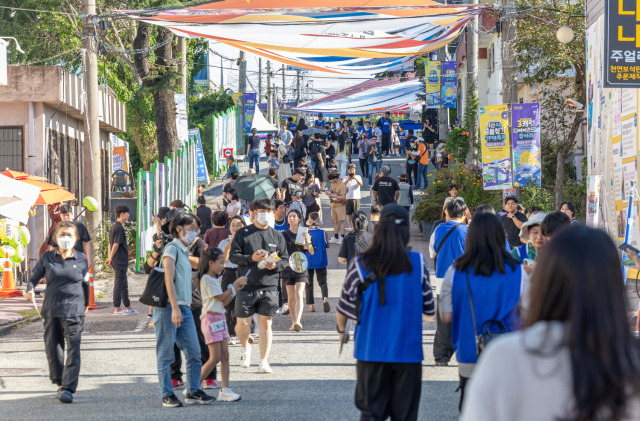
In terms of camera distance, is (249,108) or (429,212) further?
(249,108)

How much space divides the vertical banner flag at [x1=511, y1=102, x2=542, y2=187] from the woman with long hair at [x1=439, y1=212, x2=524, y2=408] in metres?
10.3

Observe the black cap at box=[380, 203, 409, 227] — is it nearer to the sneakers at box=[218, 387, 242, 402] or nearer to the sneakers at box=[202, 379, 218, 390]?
the sneakers at box=[218, 387, 242, 402]

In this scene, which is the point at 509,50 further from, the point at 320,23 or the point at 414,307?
the point at 414,307

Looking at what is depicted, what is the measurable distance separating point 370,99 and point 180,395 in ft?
111

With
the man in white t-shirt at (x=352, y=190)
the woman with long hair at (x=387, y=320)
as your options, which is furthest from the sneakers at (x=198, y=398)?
the man in white t-shirt at (x=352, y=190)

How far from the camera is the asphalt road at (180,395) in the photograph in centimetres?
787

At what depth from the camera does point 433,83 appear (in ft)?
106

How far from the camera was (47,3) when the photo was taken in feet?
92.4

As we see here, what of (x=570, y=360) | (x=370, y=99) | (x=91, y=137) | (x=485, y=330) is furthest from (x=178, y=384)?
(x=370, y=99)

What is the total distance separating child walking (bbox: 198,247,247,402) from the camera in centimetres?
825

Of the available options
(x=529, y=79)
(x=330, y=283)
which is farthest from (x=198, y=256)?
(x=529, y=79)

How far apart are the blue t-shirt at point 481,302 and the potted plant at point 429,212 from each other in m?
16.1

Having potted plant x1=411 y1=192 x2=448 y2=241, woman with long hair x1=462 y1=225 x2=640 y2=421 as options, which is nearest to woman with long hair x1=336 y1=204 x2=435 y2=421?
woman with long hair x1=462 y1=225 x2=640 y2=421

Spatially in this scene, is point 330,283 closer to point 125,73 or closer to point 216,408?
point 216,408
